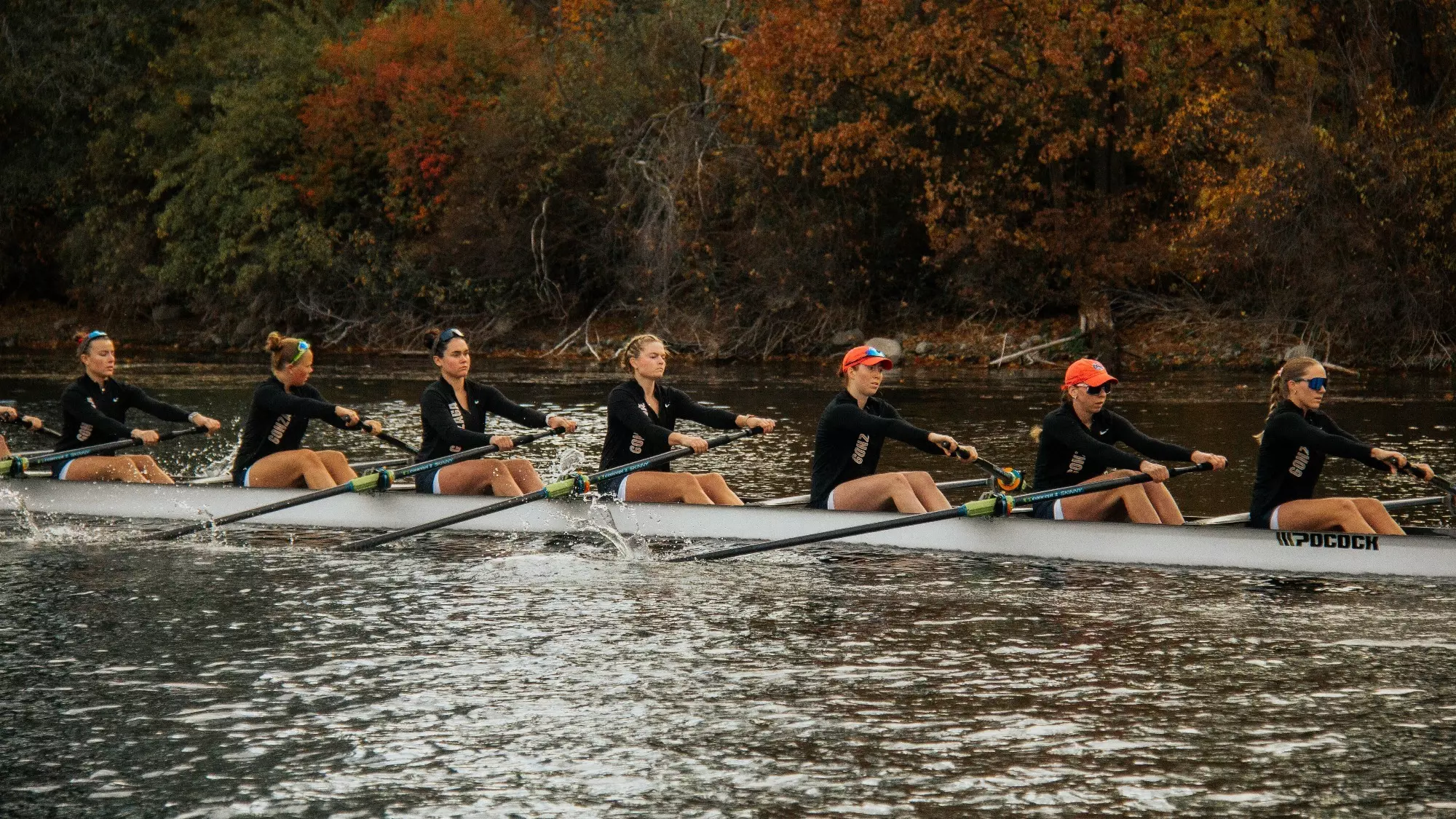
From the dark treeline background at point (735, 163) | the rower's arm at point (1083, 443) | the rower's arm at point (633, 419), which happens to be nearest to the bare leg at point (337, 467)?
the rower's arm at point (633, 419)

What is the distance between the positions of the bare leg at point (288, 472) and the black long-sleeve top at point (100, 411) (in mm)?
1194

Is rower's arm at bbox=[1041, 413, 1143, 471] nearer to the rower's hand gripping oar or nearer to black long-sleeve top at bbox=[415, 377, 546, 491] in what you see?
the rower's hand gripping oar

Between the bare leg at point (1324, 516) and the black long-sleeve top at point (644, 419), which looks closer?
the bare leg at point (1324, 516)

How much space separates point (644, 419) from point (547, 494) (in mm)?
875

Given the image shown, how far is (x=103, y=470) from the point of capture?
47.3 feet

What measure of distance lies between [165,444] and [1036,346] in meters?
18.0

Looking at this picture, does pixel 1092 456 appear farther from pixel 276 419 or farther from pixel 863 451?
pixel 276 419

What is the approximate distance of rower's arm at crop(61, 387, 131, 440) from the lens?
46.7ft

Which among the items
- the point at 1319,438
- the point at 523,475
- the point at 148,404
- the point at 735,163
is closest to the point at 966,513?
the point at 1319,438

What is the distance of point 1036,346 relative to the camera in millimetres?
33844

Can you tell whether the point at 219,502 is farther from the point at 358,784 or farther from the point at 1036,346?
the point at 1036,346

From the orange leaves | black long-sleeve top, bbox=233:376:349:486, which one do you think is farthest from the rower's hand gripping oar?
the orange leaves

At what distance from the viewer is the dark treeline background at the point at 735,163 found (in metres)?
29.8

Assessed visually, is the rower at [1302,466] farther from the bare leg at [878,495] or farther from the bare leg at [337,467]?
the bare leg at [337,467]
